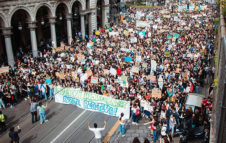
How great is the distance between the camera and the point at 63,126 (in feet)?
49.8

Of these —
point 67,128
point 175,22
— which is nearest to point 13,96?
point 67,128

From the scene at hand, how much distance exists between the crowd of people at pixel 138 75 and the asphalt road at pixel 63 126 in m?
1.68

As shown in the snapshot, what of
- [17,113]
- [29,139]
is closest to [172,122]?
[29,139]

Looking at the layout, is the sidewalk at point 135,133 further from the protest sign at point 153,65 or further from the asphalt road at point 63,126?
the protest sign at point 153,65

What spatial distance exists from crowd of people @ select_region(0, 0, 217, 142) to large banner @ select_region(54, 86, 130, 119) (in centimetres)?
76

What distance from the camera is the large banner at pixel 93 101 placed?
50.5ft

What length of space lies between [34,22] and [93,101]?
52.4ft

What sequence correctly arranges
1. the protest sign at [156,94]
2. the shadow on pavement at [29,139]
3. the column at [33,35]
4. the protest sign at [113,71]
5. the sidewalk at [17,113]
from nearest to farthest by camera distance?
the shadow on pavement at [29,139], the protest sign at [156,94], the sidewalk at [17,113], the protest sign at [113,71], the column at [33,35]

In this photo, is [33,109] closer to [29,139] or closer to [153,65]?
[29,139]

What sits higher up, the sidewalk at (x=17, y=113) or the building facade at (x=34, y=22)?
the building facade at (x=34, y=22)

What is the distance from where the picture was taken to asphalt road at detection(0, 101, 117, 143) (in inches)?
548

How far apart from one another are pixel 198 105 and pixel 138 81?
5.44m

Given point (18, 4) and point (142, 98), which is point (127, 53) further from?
point (18, 4)

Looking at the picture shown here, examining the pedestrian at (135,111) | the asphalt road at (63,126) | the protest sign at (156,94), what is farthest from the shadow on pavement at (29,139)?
the protest sign at (156,94)
